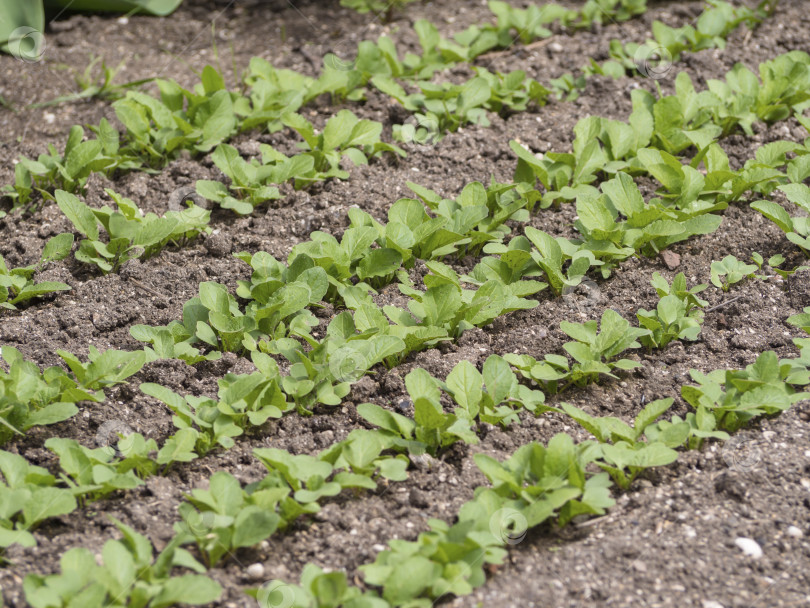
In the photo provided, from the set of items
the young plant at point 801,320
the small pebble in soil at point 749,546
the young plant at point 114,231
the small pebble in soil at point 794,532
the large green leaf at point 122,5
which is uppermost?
the large green leaf at point 122,5

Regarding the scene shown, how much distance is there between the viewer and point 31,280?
8.54ft

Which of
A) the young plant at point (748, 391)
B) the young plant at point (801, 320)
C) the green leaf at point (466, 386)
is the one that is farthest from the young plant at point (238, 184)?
the young plant at point (801, 320)

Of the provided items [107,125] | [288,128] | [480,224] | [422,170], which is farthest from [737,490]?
[107,125]

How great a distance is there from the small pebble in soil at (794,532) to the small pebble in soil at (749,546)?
3.1 inches

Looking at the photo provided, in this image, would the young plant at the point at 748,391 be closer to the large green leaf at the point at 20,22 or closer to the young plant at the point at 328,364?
the young plant at the point at 328,364

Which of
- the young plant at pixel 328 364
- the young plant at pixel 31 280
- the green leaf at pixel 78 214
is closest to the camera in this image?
the young plant at pixel 328 364

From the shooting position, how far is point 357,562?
1778mm

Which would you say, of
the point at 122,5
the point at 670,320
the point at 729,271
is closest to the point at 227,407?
the point at 670,320

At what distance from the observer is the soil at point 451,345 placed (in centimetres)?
175

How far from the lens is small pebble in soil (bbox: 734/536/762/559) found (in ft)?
5.71

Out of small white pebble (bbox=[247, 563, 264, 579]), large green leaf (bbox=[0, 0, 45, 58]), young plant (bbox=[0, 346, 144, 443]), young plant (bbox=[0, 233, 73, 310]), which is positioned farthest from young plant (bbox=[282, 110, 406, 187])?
small white pebble (bbox=[247, 563, 264, 579])

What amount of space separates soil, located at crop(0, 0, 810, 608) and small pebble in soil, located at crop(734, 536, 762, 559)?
13 millimetres

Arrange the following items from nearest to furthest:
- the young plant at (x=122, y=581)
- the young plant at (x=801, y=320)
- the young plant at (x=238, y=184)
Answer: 1. the young plant at (x=122, y=581)
2. the young plant at (x=801, y=320)
3. the young plant at (x=238, y=184)

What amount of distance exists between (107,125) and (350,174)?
884 millimetres
